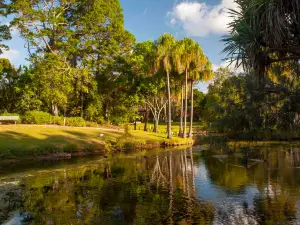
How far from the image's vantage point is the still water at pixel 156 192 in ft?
42.8

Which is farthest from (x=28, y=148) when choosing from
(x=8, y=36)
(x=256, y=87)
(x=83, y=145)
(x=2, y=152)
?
(x=8, y=36)

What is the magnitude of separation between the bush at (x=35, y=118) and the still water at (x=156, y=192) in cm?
1774

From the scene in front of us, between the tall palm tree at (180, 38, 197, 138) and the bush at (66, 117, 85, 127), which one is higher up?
the tall palm tree at (180, 38, 197, 138)

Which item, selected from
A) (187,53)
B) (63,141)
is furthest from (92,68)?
(63,141)

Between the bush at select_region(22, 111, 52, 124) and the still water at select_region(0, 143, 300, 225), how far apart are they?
17738 millimetres

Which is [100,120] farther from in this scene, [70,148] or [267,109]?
[267,109]

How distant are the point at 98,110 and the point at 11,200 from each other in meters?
39.1

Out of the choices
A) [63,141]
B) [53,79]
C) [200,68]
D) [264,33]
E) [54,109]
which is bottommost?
[63,141]

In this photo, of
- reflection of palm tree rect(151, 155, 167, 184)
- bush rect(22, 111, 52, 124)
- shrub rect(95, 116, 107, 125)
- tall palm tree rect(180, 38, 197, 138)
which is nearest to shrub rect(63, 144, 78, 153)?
reflection of palm tree rect(151, 155, 167, 184)

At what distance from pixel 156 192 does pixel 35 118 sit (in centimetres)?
3024

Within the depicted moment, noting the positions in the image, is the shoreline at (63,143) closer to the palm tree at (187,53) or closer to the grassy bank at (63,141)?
the grassy bank at (63,141)

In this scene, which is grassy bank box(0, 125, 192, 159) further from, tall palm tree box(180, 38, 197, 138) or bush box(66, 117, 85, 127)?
tall palm tree box(180, 38, 197, 138)

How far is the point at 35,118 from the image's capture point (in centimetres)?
4344

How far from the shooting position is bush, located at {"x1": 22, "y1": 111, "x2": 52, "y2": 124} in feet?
143
